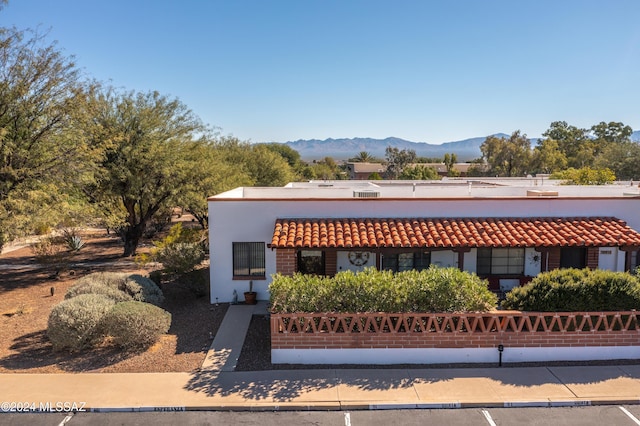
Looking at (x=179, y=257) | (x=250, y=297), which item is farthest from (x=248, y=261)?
(x=179, y=257)

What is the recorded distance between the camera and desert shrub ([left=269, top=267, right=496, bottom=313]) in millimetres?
11461

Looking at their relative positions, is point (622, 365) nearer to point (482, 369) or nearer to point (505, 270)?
point (482, 369)

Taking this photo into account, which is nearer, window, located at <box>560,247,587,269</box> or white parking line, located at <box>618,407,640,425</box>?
white parking line, located at <box>618,407,640,425</box>

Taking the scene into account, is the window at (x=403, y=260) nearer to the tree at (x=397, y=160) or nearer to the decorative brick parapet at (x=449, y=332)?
the decorative brick parapet at (x=449, y=332)

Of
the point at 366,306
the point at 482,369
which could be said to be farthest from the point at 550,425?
the point at 366,306

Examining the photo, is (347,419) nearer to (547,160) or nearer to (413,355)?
(413,355)

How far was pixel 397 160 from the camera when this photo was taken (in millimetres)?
88812

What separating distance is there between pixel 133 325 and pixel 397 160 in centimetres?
8044

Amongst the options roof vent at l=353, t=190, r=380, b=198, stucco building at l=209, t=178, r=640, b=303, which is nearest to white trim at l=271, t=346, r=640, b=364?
stucco building at l=209, t=178, r=640, b=303

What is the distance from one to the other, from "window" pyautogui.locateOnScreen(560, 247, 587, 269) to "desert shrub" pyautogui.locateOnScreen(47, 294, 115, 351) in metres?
14.9

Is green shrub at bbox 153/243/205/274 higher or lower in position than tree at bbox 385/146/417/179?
lower

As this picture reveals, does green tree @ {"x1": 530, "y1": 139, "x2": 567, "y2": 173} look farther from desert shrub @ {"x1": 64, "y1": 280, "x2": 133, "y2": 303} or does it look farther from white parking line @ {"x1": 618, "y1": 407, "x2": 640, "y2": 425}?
desert shrub @ {"x1": 64, "y1": 280, "x2": 133, "y2": 303}

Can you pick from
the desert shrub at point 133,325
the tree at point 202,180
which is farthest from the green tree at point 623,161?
the desert shrub at point 133,325

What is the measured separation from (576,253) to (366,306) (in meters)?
9.47
